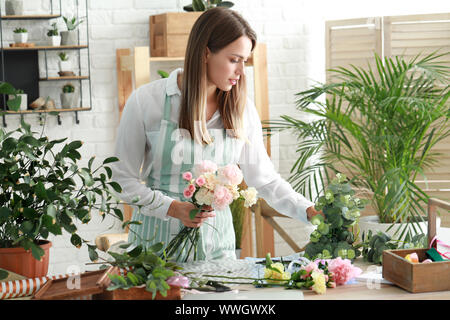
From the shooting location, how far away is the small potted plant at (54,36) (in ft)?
11.9

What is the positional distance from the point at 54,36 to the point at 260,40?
134 cm

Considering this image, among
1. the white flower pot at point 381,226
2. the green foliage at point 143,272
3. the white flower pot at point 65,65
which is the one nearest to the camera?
the green foliage at point 143,272

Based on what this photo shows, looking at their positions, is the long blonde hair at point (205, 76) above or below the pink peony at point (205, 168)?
above

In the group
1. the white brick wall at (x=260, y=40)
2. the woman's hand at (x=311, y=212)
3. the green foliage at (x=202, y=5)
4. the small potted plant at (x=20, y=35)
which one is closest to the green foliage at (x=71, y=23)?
the white brick wall at (x=260, y=40)

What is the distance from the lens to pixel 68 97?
12.1ft

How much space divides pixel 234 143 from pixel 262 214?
1420 mm

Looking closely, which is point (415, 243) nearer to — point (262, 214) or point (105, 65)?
point (262, 214)

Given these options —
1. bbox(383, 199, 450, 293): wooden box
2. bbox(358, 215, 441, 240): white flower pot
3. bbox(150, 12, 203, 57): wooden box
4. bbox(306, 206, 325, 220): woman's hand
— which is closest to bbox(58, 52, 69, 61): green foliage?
bbox(150, 12, 203, 57): wooden box

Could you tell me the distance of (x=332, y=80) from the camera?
3955 mm

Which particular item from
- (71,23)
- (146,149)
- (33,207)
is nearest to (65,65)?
(71,23)

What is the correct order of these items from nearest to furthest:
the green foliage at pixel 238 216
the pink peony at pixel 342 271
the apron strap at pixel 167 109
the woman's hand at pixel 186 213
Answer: the pink peony at pixel 342 271 → the woman's hand at pixel 186 213 → the apron strap at pixel 167 109 → the green foliage at pixel 238 216

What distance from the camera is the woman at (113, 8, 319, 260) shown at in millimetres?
1953

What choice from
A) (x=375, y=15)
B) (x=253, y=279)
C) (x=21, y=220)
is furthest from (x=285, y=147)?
(x=21, y=220)

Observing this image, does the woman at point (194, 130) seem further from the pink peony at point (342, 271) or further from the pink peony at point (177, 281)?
the pink peony at point (177, 281)
